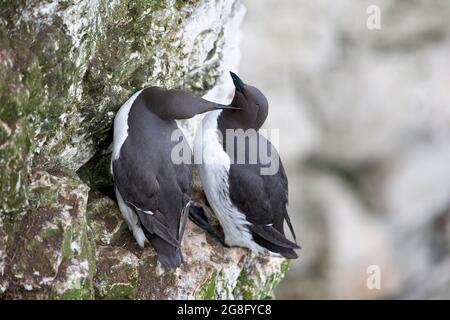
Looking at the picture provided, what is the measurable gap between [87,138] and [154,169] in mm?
645

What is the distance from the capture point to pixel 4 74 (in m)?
4.83

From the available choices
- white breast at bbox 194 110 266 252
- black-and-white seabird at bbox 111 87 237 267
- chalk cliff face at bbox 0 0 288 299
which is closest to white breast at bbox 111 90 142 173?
black-and-white seabird at bbox 111 87 237 267

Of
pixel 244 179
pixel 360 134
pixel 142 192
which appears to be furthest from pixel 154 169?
pixel 360 134

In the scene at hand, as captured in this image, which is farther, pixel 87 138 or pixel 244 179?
pixel 244 179

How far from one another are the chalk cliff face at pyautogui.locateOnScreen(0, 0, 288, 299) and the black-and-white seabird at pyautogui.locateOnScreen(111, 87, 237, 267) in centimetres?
22

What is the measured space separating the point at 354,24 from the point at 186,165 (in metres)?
6.16

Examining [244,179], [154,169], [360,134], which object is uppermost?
[154,169]

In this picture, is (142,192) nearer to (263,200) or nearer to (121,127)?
(121,127)

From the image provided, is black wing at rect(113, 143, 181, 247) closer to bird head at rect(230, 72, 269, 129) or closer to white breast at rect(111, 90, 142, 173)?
white breast at rect(111, 90, 142, 173)

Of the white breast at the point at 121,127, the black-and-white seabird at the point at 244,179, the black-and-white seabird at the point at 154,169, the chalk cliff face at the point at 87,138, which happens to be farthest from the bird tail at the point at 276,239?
the white breast at the point at 121,127

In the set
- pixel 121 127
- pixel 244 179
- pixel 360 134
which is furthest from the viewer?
pixel 360 134

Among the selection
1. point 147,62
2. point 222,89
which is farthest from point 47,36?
point 222,89

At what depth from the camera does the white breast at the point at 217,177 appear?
6.41 metres

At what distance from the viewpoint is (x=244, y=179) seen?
6363 mm
